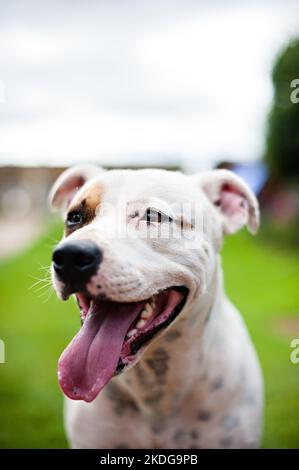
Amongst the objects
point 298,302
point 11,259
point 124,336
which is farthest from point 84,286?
point 11,259

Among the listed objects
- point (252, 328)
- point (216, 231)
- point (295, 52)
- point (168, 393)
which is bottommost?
point (168, 393)

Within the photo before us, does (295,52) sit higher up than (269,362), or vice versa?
(295,52)

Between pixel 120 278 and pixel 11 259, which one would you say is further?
pixel 11 259

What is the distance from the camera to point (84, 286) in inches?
73.6

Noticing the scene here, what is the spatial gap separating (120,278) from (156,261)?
0.20 m

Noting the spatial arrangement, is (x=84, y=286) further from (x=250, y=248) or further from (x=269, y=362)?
(x=250, y=248)

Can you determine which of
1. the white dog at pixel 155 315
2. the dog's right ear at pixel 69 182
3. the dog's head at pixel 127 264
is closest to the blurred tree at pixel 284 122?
the dog's right ear at pixel 69 182

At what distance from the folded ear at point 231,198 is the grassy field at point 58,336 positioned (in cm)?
79

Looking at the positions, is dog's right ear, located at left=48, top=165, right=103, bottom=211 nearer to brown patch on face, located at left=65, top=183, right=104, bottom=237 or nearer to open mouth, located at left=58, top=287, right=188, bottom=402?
brown patch on face, located at left=65, top=183, right=104, bottom=237

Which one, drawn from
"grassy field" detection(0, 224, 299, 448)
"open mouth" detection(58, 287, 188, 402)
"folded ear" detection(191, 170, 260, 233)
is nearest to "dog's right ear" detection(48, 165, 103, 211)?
"grassy field" detection(0, 224, 299, 448)

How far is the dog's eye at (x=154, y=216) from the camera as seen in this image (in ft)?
6.78

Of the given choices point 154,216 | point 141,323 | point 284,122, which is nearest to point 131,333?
point 141,323

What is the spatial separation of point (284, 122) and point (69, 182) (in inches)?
→ 227

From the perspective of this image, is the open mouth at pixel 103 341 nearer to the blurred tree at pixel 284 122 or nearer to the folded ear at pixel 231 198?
the folded ear at pixel 231 198
